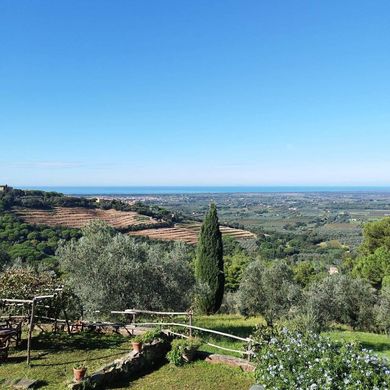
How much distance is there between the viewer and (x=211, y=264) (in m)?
27.2

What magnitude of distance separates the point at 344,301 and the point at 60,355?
16.3 meters

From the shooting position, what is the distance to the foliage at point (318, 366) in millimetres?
6137

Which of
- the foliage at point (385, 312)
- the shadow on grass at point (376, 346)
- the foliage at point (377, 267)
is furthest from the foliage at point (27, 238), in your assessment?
the shadow on grass at point (376, 346)

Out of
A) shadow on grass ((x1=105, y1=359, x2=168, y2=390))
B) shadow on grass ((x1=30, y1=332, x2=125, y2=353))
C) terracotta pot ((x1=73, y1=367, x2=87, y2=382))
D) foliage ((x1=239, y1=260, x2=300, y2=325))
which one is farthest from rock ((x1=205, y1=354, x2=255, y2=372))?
foliage ((x1=239, y1=260, x2=300, y2=325))

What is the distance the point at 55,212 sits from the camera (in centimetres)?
6600

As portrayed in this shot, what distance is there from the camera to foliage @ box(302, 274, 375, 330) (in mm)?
21672

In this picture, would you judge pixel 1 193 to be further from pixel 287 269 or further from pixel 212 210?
pixel 287 269

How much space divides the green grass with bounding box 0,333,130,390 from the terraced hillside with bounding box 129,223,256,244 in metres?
44.6

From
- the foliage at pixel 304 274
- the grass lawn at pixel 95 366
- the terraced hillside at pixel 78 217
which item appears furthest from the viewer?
the terraced hillside at pixel 78 217

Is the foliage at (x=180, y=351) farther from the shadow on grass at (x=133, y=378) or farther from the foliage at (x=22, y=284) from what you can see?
the foliage at (x=22, y=284)

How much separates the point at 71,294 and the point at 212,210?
16.4 metres

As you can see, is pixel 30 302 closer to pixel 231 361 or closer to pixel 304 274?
pixel 231 361

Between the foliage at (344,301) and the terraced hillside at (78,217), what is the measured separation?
37.4m

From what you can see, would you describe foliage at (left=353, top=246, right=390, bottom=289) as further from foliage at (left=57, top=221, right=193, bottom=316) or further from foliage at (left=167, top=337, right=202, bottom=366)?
foliage at (left=167, top=337, right=202, bottom=366)
